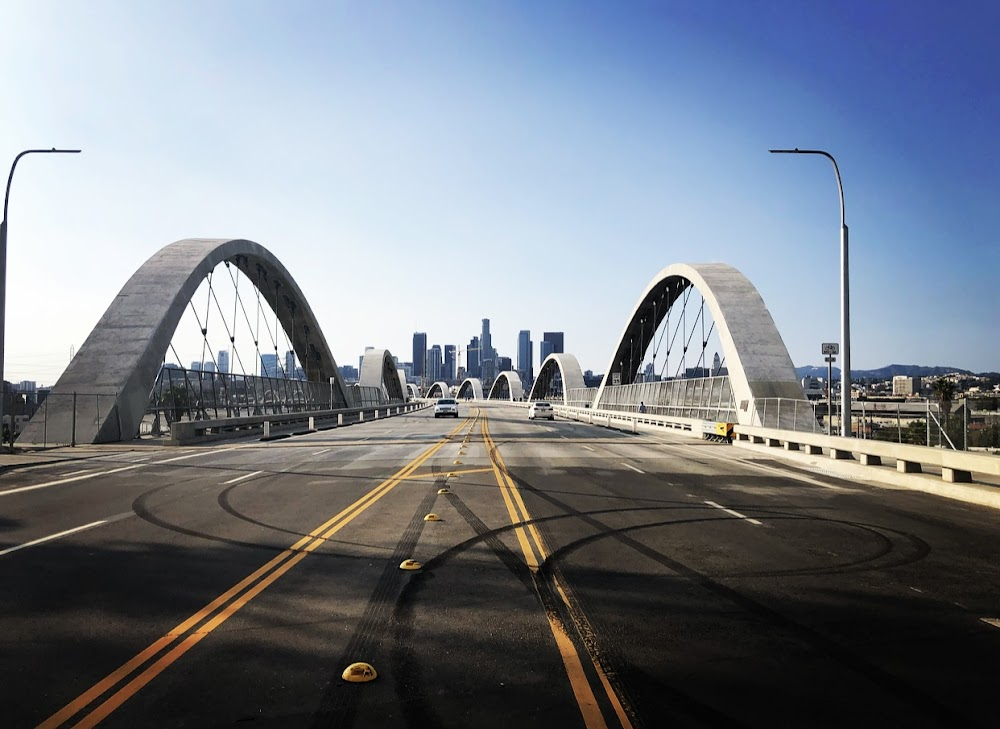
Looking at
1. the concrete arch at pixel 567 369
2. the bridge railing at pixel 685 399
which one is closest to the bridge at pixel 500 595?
the bridge railing at pixel 685 399

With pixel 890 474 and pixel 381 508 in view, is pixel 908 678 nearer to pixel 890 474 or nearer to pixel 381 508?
pixel 381 508

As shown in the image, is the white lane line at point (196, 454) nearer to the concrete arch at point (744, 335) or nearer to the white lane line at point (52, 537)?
the white lane line at point (52, 537)

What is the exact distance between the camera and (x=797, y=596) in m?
7.11

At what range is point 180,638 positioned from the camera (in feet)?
18.9

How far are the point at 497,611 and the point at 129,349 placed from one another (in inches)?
1150

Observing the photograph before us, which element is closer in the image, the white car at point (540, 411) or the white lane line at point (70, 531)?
the white lane line at point (70, 531)

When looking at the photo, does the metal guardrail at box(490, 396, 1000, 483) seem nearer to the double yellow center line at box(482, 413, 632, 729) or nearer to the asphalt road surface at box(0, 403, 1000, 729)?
the asphalt road surface at box(0, 403, 1000, 729)

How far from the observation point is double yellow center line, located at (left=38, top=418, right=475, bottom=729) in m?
4.43

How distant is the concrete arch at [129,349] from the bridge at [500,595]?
9.39 m

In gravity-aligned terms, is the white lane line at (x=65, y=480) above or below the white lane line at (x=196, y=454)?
above

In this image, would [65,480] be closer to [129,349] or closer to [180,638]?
[180,638]

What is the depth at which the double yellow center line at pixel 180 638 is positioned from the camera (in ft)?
14.5

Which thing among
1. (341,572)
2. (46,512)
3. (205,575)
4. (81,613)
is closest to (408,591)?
(341,572)

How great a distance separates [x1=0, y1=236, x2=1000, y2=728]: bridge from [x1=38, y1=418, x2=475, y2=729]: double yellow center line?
3cm
